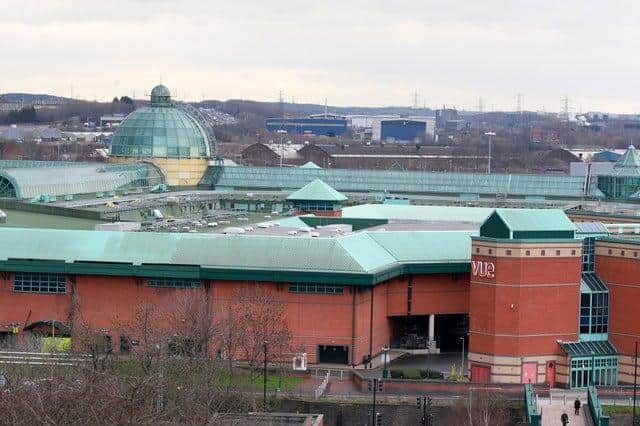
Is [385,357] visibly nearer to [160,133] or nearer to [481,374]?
[481,374]

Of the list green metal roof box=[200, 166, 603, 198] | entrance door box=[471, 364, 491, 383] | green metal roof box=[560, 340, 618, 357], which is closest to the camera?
entrance door box=[471, 364, 491, 383]

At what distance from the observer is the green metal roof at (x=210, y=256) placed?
71.1 meters

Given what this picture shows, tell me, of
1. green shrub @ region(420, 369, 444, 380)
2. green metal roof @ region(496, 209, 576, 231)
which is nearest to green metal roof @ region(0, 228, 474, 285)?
green shrub @ region(420, 369, 444, 380)

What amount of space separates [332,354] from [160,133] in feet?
161

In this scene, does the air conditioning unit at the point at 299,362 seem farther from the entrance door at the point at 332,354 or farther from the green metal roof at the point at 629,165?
the green metal roof at the point at 629,165

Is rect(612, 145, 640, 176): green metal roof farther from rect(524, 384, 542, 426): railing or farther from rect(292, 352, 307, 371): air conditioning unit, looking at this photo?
rect(524, 384, 542, 426): railing

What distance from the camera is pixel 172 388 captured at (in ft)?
187

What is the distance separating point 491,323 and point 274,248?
969cm

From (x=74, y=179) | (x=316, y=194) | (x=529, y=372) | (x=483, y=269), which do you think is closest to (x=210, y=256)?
(x=483, y=269)

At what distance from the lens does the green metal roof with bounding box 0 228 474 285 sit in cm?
7106

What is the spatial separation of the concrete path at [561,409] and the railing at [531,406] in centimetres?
Answer: 36

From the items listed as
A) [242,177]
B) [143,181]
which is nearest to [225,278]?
[143,181]

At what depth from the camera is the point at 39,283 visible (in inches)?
2904

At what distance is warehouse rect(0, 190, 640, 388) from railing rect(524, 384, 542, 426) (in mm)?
2928
